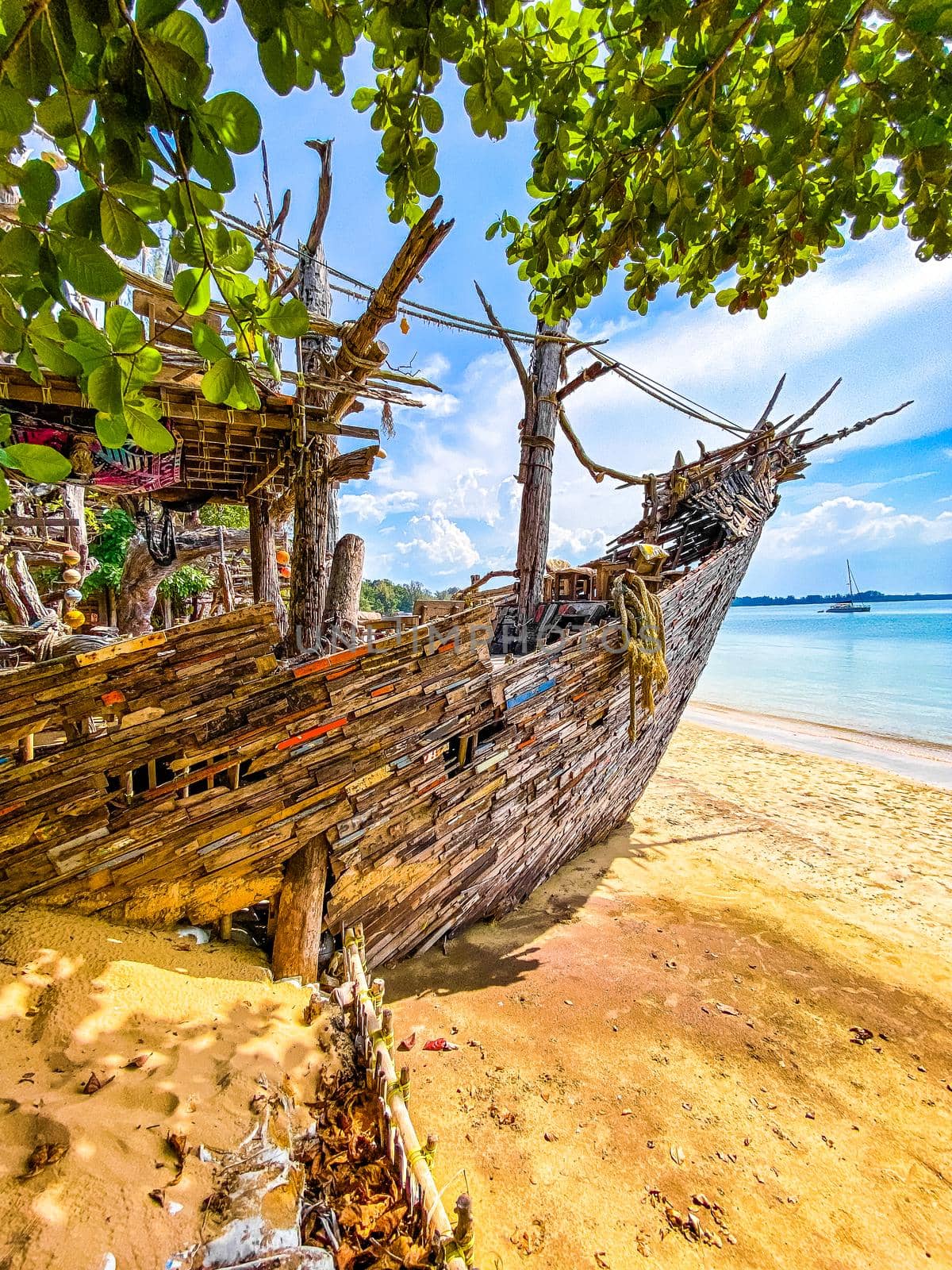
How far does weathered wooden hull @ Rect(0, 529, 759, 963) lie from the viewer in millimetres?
2338

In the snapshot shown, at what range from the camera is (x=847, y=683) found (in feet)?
93.0

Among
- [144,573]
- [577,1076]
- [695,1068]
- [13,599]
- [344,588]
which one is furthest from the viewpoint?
[144,573]

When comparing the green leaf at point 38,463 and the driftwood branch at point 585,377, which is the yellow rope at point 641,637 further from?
the green leaf at point 38,463

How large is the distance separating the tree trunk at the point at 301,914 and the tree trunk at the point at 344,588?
273 centimetres

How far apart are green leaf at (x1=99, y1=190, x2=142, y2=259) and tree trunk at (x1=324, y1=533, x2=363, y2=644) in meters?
4.53

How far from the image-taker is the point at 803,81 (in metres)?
1.23

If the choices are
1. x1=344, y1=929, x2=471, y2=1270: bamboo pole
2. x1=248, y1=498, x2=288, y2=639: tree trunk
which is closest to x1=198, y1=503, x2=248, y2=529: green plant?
x1=248, y1=498, x2=288, y2=639: tree trunk

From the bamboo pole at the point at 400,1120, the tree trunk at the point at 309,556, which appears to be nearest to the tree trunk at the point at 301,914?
the bamboo pole at the point at 400,1120

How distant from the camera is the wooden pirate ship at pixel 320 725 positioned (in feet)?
7.86

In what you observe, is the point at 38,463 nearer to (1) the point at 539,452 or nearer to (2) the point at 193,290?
(2) the point at 193,290

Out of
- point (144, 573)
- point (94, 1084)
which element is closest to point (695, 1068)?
point (94, 1084)

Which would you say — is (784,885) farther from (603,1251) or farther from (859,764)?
(859,764)

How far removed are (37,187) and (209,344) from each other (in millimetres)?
326

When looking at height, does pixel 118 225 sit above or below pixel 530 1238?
above
